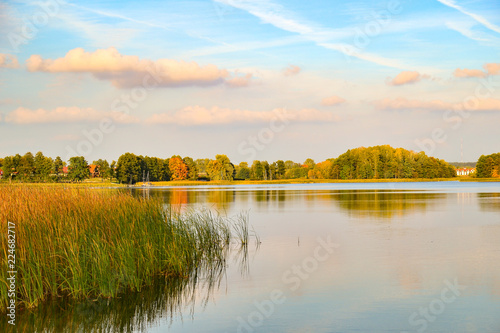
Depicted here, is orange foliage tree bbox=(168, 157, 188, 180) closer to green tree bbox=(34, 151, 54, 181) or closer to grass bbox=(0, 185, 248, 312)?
green tree bbox=(34, 151, 54, 181)

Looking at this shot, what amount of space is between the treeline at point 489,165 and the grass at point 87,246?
164070mm

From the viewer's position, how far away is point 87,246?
467 inches

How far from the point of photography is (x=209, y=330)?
389 inches

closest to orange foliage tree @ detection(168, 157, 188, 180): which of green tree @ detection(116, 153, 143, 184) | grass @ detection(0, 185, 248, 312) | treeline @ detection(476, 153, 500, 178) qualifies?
green tree @ detection(116, 153, 143, 184)

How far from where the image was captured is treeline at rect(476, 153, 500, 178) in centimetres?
15829

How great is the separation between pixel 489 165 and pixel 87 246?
170 metres

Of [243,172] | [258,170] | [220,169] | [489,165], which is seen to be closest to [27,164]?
[220,169]

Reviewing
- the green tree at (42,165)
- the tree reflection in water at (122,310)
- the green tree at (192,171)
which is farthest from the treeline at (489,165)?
the tree reflection in water at (122,310)

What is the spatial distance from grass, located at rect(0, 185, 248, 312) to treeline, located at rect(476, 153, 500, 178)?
164070 millimetres

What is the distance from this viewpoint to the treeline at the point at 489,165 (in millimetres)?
158288

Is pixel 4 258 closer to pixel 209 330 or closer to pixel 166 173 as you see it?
pixel 209 330

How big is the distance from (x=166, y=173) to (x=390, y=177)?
7652cm

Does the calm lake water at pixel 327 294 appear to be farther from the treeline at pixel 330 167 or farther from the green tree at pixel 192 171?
the green tree at pixel 192 171

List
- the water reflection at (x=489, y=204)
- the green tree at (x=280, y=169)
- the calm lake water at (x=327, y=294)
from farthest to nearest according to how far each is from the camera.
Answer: the green tree at (x=280, y=169) → the water reflection at (x=489, y=204) → the calm lake water at (x=327, y=294)
